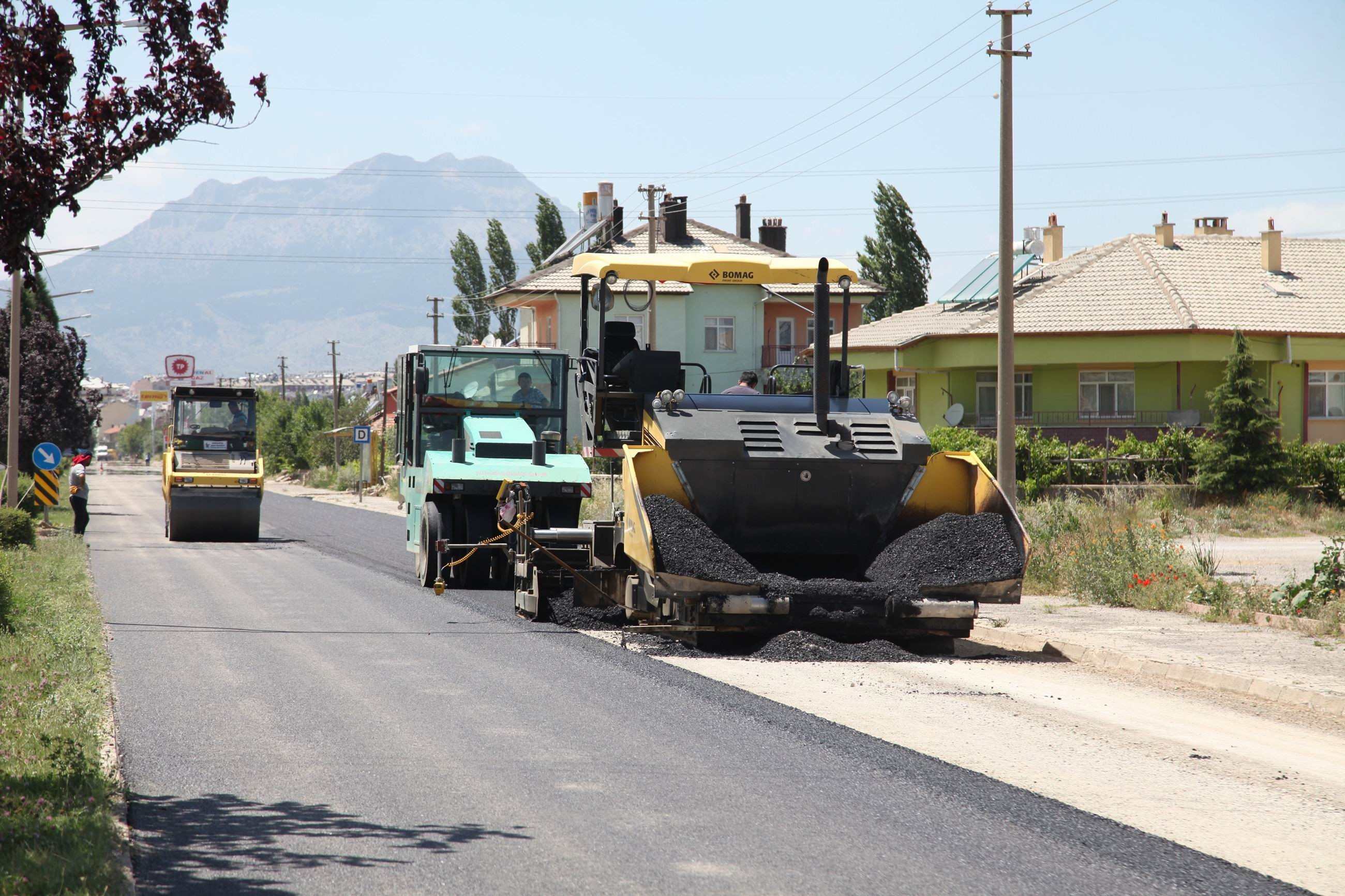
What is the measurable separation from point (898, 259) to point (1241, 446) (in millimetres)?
33752

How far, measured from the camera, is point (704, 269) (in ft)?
42.5

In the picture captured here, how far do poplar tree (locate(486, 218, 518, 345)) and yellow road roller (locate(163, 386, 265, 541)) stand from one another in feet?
175

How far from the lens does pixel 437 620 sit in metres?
14.3

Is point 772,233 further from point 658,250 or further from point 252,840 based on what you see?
point 252,840

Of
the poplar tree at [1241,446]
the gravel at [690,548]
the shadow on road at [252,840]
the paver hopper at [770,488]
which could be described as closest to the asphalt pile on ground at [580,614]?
the paver hopper at [770,488]

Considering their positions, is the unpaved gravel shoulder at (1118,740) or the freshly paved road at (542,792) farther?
the unpaved gravel shoulder at (1118,740)

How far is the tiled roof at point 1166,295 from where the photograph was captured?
39.5 metres

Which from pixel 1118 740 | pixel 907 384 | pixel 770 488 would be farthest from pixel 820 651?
pixel 907 384

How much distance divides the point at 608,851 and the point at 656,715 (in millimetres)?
3013

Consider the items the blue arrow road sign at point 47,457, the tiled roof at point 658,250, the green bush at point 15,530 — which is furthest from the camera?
the tiled roof at point 658,250

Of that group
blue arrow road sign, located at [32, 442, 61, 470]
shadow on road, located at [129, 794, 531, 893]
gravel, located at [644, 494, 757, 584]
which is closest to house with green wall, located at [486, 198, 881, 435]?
blue arrow road sign, located at [32, 442, 61, 470]

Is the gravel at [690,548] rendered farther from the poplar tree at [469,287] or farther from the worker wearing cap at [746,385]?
the poplar tree at [469,287]

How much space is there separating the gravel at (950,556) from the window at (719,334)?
47014 mm

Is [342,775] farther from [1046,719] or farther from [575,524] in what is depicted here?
[575,524]
